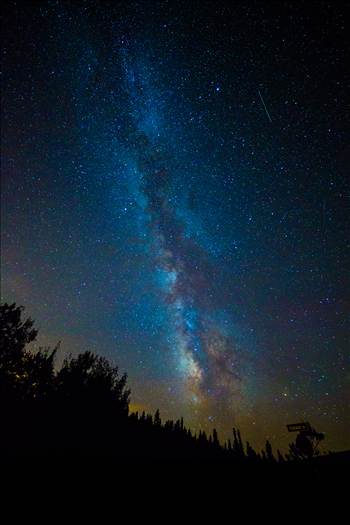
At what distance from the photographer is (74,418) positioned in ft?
101

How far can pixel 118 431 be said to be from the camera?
3331cm

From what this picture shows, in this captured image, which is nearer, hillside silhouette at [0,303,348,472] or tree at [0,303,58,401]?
hillside silhouette at [0,303,348,472]

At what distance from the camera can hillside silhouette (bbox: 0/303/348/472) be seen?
880 inches

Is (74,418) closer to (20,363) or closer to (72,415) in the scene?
(72,415)

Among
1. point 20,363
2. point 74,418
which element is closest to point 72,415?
point 74,418

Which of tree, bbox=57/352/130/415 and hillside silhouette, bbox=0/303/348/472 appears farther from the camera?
tree, bbox=57/352/130/415

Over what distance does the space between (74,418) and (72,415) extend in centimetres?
70

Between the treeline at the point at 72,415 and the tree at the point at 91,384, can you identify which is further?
the tree at the point at 91,384

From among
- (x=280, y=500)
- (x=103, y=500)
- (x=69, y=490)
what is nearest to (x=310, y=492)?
(x=280, y=500)

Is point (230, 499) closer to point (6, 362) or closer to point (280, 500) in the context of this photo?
point (280, 500)

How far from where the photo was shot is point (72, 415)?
31.3 metres

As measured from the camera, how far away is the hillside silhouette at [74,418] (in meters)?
22.4

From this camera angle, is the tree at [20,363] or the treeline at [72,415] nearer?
the treeline at [72,415]

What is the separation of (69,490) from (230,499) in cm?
814
